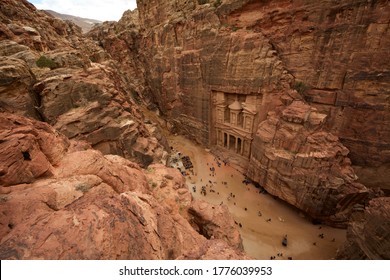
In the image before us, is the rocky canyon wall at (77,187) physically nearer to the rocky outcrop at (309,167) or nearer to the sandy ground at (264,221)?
the sandy ground at (264,221)

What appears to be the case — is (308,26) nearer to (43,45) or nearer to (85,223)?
(85,223)

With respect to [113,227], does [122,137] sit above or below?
below

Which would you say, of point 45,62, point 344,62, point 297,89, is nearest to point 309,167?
point 297,89

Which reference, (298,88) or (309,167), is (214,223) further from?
(298,88)

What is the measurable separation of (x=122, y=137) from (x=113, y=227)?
13.2m

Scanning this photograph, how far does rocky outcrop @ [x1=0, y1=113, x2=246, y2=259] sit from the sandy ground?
36.1ft

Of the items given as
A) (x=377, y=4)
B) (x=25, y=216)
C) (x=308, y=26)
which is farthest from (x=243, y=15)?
(x=25, y=216)

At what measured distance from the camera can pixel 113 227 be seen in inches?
168

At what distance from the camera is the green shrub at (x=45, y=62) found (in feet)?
49.5

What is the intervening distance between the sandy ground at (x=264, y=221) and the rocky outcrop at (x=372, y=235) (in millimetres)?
3836

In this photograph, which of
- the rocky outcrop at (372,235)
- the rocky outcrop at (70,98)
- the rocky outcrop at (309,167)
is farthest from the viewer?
the rocky outcrop at (309,167)

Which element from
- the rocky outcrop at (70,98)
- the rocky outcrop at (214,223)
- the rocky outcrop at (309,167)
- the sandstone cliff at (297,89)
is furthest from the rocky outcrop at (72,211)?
the sandstone cliff at (297,89)

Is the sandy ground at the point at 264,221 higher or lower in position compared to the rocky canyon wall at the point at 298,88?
lower

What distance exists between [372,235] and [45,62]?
23525mm
